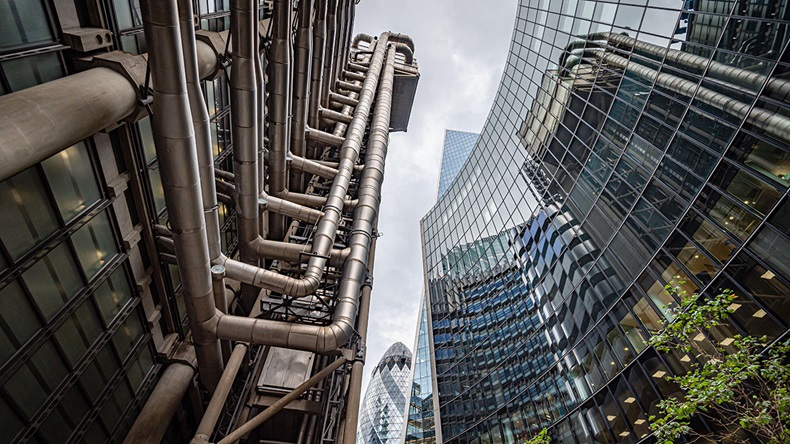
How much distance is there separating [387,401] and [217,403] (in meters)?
114

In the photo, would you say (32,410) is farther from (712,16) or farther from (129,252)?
(712,16)

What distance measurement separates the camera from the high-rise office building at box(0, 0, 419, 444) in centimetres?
587

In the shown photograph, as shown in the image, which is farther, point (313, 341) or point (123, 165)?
point (313, 341)

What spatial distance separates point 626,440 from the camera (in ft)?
54.5

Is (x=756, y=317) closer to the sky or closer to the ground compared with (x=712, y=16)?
closer to the ground

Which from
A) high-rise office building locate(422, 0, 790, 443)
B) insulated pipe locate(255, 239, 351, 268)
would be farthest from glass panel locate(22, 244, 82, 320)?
high-rise office building locate(422, 0, 790, 443)

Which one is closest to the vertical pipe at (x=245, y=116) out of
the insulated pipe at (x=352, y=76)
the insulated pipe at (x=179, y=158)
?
the insulated pipe at (x=179, y=158)

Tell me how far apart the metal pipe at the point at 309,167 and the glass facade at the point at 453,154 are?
75.0m

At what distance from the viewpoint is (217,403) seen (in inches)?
350

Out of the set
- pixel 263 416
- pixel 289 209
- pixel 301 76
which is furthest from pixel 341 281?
pixel 301 76

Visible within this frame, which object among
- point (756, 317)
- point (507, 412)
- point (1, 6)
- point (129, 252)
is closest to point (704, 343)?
point (756, 317)

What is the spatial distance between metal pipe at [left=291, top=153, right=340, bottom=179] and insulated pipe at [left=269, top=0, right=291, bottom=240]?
167cm

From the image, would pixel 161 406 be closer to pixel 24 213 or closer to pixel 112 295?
pixel 112 295

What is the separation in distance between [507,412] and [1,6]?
31.8 meters
